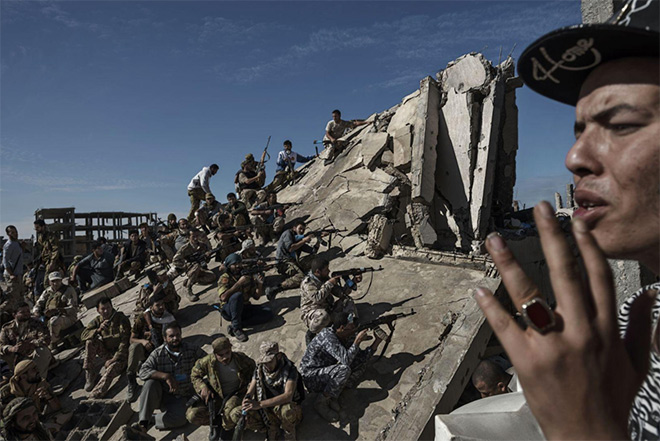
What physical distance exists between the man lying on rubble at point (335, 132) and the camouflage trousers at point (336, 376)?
897 cm

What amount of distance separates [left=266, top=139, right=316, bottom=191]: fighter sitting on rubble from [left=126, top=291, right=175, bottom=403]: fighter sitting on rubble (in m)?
7.62

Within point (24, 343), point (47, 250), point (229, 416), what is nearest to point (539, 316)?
point (229, 416)

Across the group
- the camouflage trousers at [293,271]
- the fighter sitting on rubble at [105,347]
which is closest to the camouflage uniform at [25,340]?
the fighter sitting on rubble at [105,347]

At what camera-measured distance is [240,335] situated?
6.94 metres

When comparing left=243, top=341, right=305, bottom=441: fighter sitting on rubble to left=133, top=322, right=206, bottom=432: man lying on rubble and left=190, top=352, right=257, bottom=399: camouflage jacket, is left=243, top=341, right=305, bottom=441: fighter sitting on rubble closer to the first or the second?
left=190, top=352, right=257, bottom=399: camouflage jacket

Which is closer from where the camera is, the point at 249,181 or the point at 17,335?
the point at 17,335

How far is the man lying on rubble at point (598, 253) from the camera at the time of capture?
2.40 ft

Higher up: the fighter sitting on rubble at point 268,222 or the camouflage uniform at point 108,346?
the fighter sitting on rubble at point 268,222

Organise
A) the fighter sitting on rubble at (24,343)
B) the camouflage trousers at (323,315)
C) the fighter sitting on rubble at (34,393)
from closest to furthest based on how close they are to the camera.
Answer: the camouflage trousers at (323,315) < the fighter sitting on rubble at (34,393) < the fighter sitting on rubble at (24,343)

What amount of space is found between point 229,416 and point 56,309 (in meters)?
6.51

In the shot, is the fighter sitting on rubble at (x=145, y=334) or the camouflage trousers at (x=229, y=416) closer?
the camouflage trousers at (x=229, y=416)

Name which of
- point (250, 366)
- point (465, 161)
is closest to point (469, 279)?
point (465, 161)

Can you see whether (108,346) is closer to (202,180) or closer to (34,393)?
(34,393)

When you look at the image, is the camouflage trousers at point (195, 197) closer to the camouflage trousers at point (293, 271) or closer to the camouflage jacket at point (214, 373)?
the camouflage trousers at point (293, 271)
